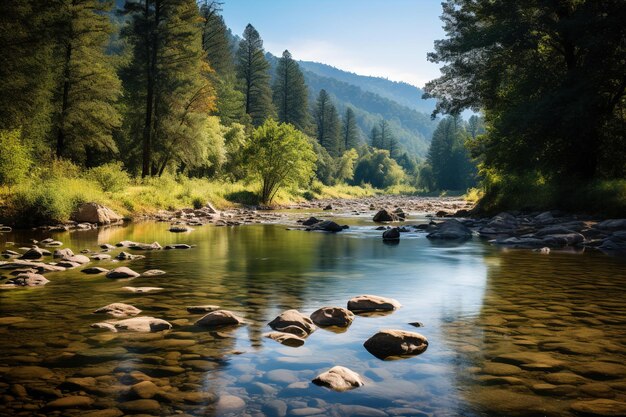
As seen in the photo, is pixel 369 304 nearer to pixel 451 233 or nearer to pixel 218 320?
pixel 218 320

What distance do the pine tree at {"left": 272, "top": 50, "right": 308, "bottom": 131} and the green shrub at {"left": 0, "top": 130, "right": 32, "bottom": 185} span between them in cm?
6199

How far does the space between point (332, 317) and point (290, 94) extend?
3077 inches

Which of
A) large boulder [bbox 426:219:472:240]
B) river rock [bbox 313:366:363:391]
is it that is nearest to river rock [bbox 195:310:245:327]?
river rock [bbox 313:366:363:391]

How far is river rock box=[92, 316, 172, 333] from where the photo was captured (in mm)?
5924

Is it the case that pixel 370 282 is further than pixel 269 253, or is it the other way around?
pixel 269 253

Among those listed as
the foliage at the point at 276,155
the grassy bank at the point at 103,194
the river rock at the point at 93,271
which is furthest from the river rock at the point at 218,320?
the foliage at the point at 276,155

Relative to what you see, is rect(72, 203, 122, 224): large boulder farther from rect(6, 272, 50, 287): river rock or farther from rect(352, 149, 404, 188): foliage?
rect(352, 149, 404, 188): foliage

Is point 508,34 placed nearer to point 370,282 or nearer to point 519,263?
point 519,263

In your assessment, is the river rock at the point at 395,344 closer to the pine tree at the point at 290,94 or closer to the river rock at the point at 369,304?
the river rock at the point at 369,304

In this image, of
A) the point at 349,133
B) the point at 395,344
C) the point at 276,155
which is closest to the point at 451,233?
the point at 395,344

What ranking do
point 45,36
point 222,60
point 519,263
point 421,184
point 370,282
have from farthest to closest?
point 421,184
point 222,60
point 45,36
point 519,263
point 370,282

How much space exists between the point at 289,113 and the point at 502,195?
58.1m

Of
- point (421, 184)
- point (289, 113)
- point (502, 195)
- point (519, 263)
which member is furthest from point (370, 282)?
point (421, 184)

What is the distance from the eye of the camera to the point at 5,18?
73.8 feet
